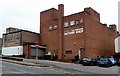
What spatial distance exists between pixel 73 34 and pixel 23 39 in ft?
46.6

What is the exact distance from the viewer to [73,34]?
39.4 m

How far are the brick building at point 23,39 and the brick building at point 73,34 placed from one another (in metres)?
2.92

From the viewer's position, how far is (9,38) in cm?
4838

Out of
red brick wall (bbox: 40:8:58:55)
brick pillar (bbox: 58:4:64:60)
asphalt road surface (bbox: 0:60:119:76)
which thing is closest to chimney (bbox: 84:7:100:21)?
brick pillar (bbox: 58:4:64:60)

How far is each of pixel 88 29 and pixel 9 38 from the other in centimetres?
2376

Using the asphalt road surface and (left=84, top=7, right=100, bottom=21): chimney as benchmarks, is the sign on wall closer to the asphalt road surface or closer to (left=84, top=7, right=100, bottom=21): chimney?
(left=84, top=7, right=100, bottom=21): chimney

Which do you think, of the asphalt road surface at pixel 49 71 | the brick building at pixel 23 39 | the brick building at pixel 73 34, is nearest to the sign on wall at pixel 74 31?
the brick building at pixel 73 34

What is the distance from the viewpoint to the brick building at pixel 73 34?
38062 millimetres

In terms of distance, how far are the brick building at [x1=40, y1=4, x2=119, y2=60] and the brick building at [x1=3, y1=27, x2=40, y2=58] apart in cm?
292

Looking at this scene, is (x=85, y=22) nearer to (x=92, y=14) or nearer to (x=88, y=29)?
(x=88, y=29)

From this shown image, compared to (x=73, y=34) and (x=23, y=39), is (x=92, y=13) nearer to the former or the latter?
(x=73, y=34)

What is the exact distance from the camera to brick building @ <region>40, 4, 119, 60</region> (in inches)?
1499

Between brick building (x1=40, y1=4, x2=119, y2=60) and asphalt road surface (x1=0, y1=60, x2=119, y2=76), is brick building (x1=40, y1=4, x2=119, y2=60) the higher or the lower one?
the higher one

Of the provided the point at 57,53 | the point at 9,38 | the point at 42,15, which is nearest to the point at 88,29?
the point at 57,53
